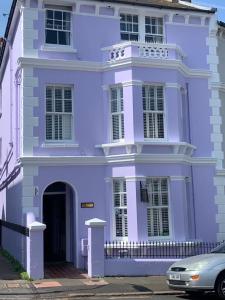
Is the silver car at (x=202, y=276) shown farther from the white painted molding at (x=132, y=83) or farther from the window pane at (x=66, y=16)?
the window pane at (x=66, y=16)

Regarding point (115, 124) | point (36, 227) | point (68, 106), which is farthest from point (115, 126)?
point (36, 227)

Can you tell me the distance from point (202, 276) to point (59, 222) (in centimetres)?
917

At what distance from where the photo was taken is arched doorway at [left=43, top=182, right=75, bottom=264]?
18562 millimetres

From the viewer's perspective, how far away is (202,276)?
38.7 ft

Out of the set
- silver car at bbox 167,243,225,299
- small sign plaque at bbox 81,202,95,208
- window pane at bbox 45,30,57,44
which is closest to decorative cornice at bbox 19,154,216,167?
small sign plaque at bbox 81,202,95,208

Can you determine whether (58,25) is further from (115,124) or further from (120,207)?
(120,207)

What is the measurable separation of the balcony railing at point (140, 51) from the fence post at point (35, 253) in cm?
673

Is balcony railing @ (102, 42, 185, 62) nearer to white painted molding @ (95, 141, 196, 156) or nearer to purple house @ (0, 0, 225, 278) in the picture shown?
purple house @ (0, 0, 225, 278)

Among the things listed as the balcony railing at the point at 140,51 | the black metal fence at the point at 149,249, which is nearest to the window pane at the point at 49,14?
the balcony railing at the point at 140,51

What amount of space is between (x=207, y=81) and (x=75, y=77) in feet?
17.4

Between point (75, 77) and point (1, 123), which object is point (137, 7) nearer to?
point (75, 77)

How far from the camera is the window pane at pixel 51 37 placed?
1825 cm

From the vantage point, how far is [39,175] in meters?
17.3

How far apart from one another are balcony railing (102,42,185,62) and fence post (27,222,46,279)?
22.1 ft
